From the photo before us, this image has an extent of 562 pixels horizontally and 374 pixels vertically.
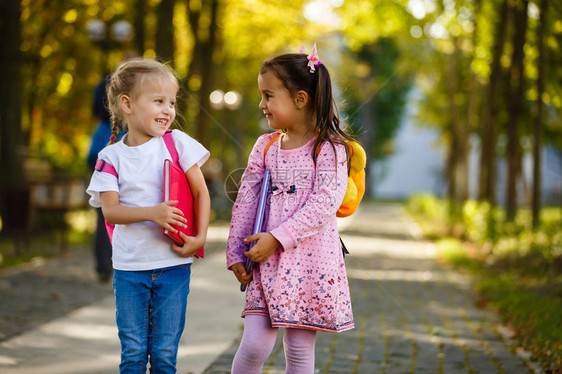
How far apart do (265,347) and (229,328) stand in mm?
2852

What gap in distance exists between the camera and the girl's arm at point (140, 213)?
312cm

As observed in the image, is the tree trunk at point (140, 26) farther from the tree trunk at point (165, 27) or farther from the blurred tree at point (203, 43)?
the blurred tree at point (203, 43)

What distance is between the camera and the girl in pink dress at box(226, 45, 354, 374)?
323 cm

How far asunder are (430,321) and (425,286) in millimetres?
2506

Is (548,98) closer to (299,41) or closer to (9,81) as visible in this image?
(9,81)

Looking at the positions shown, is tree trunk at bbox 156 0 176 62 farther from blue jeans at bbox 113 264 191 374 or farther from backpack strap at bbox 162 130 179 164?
blue jeans at bbox 113 264 191 374

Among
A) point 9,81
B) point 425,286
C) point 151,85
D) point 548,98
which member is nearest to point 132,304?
point 151,85

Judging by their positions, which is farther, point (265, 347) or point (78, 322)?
point (78, 322)

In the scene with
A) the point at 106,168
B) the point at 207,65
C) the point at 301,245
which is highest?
the point at 207,65

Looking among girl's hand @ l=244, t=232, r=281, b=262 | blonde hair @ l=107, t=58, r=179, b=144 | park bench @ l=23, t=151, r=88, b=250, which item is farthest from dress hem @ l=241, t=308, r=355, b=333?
park bench @ l=23, t=151, r=88, b=250

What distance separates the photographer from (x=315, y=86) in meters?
3.36

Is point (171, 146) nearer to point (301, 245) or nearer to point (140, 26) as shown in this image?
point (301, 245)

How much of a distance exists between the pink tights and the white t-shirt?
0.45 m

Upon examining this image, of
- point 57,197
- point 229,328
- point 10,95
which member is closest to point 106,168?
point 229,328
